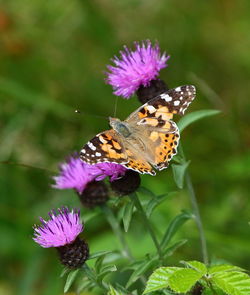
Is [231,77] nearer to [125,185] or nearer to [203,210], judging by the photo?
[203,210]

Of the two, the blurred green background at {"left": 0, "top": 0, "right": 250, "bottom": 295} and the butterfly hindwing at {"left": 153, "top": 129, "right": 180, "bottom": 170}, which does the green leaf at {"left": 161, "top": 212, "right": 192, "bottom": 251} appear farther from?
the blurred green background at {"left": 0, "top": 0, "right": 250, "bottom": 295}

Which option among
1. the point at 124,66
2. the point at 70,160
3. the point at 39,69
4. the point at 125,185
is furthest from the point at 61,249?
the point at 39,69

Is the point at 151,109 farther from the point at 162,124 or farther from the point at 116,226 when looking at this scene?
the point at 116,226

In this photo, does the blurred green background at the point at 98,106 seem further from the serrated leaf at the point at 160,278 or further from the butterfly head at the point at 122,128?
the serrated leaf at the point at 160,278

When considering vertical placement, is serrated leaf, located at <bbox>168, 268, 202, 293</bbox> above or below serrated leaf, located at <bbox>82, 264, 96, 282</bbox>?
below

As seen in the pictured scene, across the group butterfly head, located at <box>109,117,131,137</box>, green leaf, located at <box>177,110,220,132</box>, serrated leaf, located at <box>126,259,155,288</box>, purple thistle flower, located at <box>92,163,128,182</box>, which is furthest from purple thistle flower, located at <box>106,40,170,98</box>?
serrated leaf, located at <box>126,259,155,288</box>

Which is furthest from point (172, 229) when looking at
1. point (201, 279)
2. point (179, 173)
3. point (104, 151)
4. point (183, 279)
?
point (183, 279)

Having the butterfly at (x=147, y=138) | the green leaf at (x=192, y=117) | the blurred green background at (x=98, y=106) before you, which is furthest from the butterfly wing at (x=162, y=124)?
the blurred green background at (x=98, y=106)
